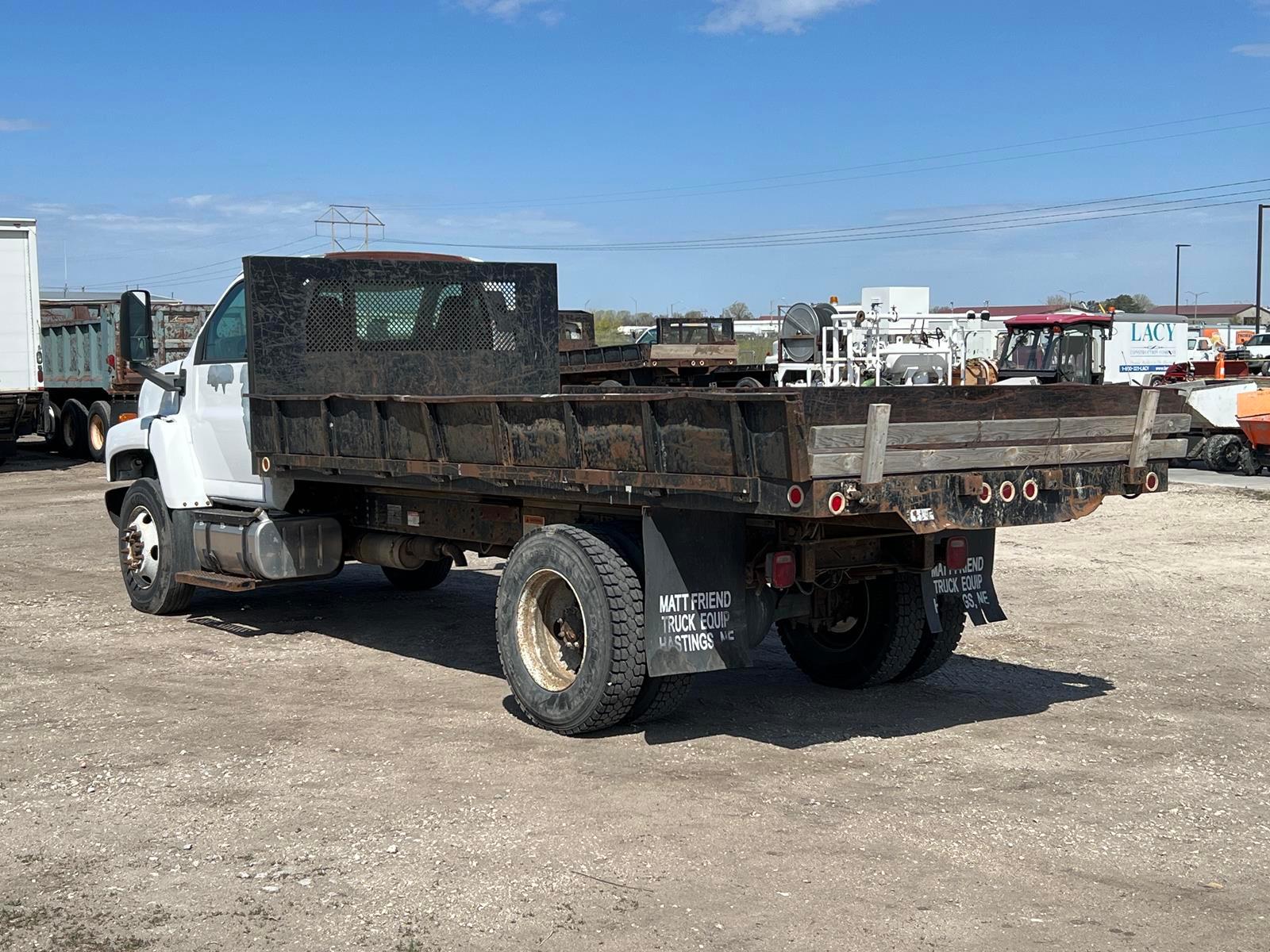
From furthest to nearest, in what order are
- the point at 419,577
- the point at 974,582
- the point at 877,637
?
the point at 419,577
the point at 877,637
the point at 974,582

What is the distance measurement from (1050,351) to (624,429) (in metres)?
23.8

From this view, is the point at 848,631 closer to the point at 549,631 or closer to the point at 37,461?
the point at 549,631

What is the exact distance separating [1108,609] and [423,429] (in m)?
5.61

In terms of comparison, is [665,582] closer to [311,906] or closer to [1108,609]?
[311,906]

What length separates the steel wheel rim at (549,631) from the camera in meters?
6.81

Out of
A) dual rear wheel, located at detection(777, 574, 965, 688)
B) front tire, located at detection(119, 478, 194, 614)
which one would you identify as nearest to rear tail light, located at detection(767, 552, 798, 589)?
dual rear wheel, located at detection(777, 574, 965, 688)

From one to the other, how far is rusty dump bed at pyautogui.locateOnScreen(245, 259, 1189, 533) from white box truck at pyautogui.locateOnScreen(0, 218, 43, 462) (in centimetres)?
1570

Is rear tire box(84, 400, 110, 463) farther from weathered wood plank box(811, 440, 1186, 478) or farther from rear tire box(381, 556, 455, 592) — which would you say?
weathered wood plank box(811, 440, 1186, 478)

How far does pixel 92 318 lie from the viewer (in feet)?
80.9

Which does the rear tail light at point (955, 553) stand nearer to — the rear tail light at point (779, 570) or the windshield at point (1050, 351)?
the rear tail light at point (779, 570)

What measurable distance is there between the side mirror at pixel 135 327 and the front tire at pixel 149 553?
3.79 ft

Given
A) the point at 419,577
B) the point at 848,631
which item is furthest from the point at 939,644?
the point at 419,577

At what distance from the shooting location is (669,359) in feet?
83.7

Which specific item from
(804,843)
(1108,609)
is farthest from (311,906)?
(1108,609)
